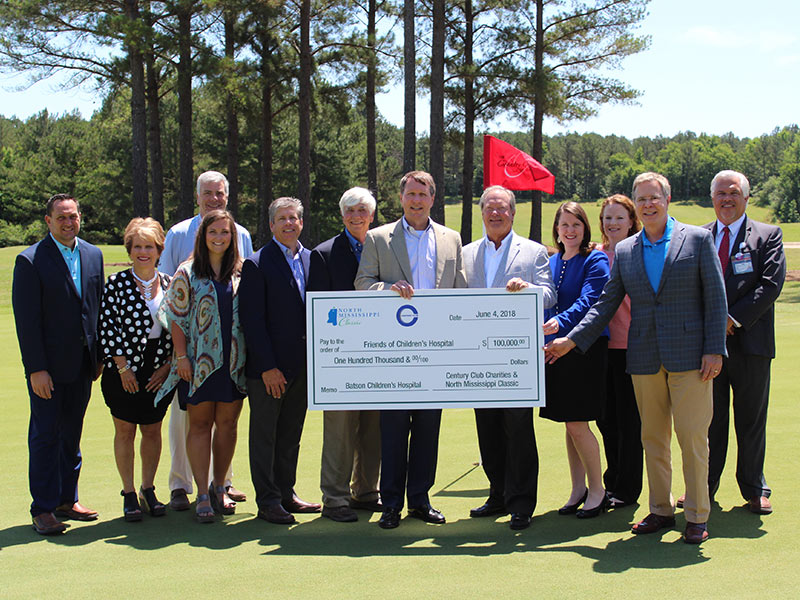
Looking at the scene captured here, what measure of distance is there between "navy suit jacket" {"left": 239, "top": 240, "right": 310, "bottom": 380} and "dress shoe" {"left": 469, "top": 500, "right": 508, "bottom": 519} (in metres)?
1.45

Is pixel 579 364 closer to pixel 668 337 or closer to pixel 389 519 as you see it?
pixel 668 337

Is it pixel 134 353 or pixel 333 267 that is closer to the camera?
pixel 134 353

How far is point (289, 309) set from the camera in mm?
5145

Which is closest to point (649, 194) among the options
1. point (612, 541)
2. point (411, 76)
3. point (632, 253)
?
point (632, 253)

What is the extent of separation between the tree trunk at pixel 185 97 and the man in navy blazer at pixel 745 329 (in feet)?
66.3

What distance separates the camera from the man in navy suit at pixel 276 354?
5035 mm

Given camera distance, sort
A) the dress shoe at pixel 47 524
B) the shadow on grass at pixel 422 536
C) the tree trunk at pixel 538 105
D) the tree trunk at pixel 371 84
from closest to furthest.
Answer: the shadow on grass at pixel 422 536
the dress shoe at pixel 47 524
the tree trunk at pixel 371 84
the tree trunk at pixel 538 105

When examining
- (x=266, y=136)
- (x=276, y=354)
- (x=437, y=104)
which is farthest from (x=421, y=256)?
(x=266, y=136)

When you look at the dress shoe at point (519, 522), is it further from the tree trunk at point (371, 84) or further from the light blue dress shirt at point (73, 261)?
the tree trunk at point (371, 84)

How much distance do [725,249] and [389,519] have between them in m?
2.77

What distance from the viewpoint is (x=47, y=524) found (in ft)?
15.6

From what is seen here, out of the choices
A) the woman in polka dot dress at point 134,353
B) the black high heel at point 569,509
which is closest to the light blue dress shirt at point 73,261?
the woman in polka dot dress at point 134,353

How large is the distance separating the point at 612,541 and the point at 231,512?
2.40 metres

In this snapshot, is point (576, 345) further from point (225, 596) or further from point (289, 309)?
point (225, 596)
